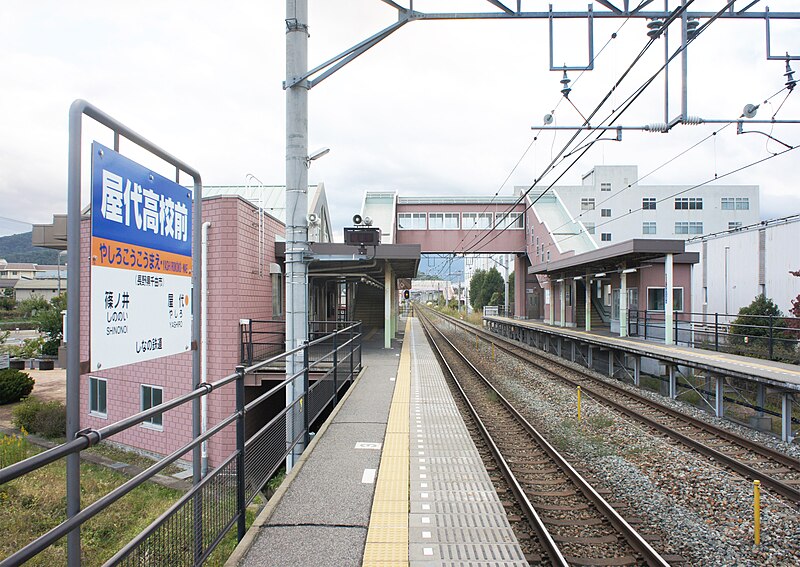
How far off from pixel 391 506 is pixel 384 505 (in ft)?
0.20

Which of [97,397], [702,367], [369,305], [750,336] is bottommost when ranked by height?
[97,397]

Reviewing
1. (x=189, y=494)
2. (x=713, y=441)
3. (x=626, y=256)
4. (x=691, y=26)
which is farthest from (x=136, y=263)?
(x=626, y=256)

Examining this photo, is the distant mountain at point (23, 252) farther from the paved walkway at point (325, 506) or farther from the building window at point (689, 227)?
the paved walkway at point (325, 506)

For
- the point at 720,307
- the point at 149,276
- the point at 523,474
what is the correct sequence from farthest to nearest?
the point at 720,307 → the point at 523,474 → the point at 149,276

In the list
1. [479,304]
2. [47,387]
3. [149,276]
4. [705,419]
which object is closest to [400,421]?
[149,276]

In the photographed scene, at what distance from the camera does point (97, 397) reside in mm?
13984

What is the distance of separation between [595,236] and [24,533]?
2013 inches

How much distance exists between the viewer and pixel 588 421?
990cm

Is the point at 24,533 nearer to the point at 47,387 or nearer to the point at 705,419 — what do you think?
the point at 705,419

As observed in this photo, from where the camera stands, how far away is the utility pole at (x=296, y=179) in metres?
6.91

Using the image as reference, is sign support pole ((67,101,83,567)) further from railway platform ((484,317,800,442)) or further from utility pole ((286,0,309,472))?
railway platform ((484,317,800,442))

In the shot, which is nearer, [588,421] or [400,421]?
[400,421]

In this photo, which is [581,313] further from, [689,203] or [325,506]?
[689,203]

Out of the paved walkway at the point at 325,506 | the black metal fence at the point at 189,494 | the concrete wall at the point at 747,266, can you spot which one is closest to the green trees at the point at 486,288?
the concrete wall at the point at 747,266
